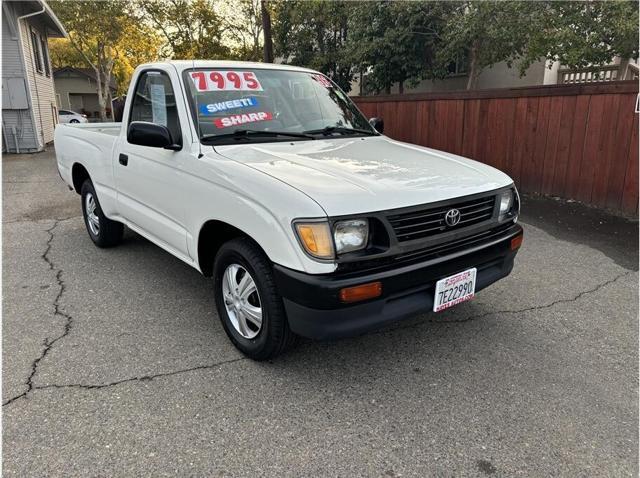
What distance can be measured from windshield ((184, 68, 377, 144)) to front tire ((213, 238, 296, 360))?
860 mm

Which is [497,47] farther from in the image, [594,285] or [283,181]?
[283,181]

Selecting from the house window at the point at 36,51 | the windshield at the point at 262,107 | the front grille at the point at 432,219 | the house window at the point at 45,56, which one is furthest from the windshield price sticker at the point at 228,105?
the house window at the point at 45,56

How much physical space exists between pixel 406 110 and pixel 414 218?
291 inches

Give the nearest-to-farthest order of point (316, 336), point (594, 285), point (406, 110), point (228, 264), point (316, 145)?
point (316, 336), point (228, 264), point (316, 145), point (594, 285), point (406, 110)

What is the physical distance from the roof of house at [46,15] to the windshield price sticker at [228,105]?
53.7 ft

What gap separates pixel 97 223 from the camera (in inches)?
202

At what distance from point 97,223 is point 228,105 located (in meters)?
2.55

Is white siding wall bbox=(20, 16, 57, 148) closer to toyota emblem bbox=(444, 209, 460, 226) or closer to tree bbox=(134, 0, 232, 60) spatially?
tree bbox=(134, 0, 232, 60)

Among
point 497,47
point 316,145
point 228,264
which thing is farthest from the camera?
point 497,47

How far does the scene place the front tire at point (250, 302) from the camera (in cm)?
264

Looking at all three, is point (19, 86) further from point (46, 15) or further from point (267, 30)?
point (267, 30)

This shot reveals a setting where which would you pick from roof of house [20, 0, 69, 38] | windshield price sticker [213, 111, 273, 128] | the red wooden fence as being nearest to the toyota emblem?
windshield price sticker [213, 111, 273, 128]

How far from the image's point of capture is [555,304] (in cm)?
387

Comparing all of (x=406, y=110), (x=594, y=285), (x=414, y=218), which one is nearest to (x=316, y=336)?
(x=414, y=218)
